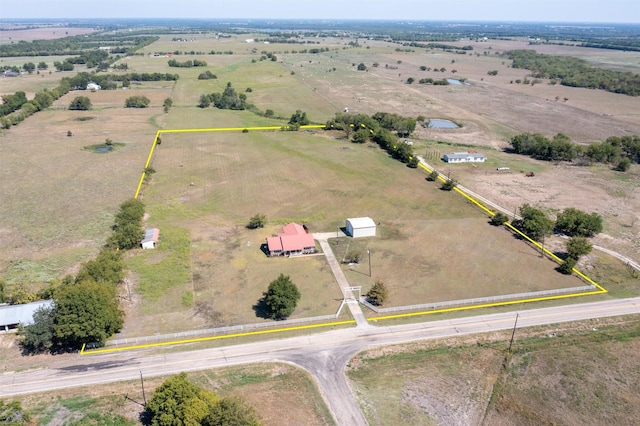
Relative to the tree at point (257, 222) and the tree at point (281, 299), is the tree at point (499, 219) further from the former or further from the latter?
the tree at point (281, 299)

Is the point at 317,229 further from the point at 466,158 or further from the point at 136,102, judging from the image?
the point at 136,102

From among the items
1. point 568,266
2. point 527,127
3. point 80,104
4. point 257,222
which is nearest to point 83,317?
point 257,222

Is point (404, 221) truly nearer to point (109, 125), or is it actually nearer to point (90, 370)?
point (90, 370)

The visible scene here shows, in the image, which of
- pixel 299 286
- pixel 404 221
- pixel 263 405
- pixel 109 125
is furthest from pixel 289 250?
pixel 109 125

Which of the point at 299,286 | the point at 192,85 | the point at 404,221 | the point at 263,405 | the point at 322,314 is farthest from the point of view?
the point at 192,85

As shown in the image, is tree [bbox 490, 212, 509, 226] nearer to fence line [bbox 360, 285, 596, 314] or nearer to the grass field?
the grass field

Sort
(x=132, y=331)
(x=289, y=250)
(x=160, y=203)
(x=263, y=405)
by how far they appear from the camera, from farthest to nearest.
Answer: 1. (x=160, y=203)
2. (x=289, y=250)
3. (x=132, y=331)
4. (x=263, y=405)

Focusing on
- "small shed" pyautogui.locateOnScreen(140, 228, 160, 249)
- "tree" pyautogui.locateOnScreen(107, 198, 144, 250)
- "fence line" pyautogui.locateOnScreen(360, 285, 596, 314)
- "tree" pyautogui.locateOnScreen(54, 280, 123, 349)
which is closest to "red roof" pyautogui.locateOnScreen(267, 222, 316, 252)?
"fence line" pyautogui.locateOnScreen(360, 285, 596, 314)
